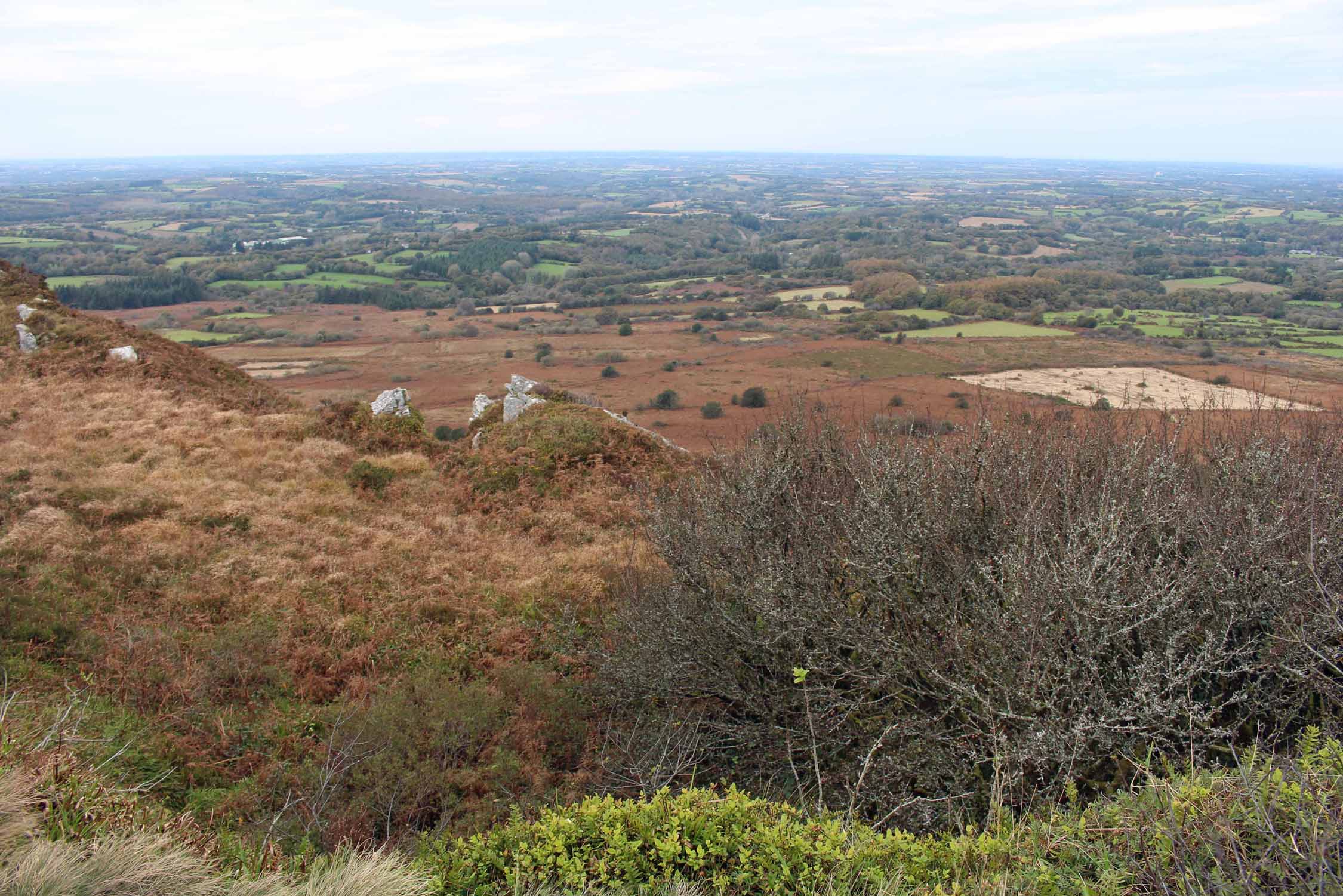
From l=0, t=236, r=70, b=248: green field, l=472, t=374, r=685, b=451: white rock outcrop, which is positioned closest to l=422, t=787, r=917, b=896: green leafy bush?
l=472, t=374, r=685, b=451: white rock outcrop

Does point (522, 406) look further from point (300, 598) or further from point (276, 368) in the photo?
point (276, 368)

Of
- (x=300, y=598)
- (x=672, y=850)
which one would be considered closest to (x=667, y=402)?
(x=300, y=598)

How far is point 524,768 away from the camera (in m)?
6.00

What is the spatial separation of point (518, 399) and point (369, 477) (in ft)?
16.5

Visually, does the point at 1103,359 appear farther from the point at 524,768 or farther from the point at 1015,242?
the point at 1015,242

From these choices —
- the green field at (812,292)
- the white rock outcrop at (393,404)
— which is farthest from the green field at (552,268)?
the white rock outcrop at (393,404)

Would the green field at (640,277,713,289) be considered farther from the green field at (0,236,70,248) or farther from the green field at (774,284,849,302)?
the green field at (0,236,70,248)

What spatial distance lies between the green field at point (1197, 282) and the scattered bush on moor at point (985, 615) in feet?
259

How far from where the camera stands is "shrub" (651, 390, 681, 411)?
32.7 metres

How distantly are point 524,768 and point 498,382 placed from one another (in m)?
35.1

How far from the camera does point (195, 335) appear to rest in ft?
162

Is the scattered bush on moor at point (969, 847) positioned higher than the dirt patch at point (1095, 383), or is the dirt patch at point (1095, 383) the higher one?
the scattered bush on moor at point (969, 847)

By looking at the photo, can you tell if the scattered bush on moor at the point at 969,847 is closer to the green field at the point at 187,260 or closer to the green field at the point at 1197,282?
the green field at the point at 1197,282

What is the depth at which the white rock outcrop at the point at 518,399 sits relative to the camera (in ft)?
→ 55.8
